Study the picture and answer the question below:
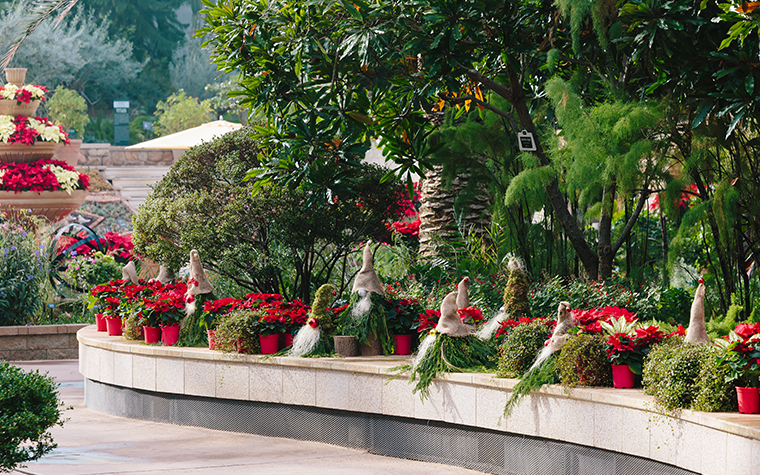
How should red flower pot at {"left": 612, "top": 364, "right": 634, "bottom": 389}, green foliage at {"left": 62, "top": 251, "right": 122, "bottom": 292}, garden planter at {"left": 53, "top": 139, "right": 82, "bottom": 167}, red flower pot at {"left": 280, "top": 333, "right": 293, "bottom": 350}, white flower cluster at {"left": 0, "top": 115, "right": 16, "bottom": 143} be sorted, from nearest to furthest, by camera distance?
red flower pot at {"left": 612, "top": 364, "right": 634, "bottom": 389} < red flower pot at {"left": 280, "top": 333, "right": 293, "bottom": 350} < green foliage at {"left": 62, "top": 251, "right": 122, "bottom": 292} < white flower cluster at {"left": 0, "top": 115, "right": 16, "bottom": 143} < garden planter at {"left": 53, "top": 139, "right": 82, "bottom": 167}

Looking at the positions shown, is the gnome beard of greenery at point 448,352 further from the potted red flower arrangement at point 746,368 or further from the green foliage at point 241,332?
the potted red flower arrangement at point 746,368

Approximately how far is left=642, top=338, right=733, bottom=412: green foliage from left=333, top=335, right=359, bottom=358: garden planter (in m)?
2.90

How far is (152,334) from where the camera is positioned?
372 inches

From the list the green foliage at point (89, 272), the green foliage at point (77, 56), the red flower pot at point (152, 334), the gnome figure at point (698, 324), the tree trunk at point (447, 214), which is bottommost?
the red flower pot at point (152, 334)

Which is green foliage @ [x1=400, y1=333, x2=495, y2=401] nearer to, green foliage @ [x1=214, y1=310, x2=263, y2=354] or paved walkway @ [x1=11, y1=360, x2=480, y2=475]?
paved walkway @ [x1=11, y1=360, x2=480, y2=475]

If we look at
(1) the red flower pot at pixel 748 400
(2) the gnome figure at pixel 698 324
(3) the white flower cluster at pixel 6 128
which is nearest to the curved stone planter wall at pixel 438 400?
(1) the red flower pot at pixel 748 400

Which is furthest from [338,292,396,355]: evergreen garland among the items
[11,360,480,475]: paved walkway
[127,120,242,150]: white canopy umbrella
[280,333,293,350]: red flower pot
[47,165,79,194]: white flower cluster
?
[127,120,242,150]: white canopy umbrella

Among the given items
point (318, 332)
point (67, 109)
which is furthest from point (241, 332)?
point (67, 109)

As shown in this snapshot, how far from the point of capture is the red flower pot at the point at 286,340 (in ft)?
27.7

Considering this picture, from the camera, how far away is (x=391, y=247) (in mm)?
11648

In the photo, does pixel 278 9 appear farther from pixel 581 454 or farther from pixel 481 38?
pixel 581 454

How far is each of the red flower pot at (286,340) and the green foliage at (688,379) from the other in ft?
11.6

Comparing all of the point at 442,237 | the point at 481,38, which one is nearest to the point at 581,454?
the point at 481,38

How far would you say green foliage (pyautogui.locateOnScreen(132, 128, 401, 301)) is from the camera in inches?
383
